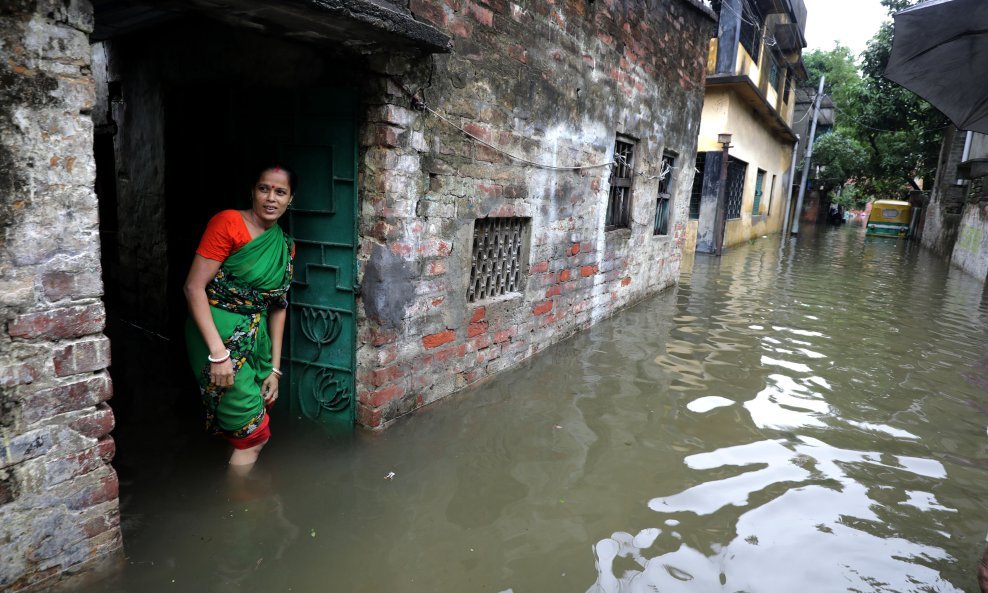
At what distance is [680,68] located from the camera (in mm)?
7555

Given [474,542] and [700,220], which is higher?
[700,220]

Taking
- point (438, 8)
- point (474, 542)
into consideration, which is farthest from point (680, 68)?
point (474, 542)

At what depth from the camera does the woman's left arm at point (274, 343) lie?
2992 millimetres

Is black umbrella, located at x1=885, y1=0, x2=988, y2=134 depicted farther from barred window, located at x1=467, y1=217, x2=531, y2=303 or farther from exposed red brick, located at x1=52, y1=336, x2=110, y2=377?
exposed red brick, located at x1=52, y1=336, x2=110, y2=377

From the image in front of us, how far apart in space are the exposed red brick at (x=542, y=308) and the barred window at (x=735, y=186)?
1131 centimetres

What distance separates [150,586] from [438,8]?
10.7 ft

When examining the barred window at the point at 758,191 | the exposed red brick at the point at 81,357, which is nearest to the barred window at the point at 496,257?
the exposed red brick at the point at 81,357

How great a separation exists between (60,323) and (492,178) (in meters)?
2.82

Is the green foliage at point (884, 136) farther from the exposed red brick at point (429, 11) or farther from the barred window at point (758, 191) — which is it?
the exposed red brick at point (429, 11)

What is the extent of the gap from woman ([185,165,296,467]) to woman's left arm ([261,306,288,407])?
8 cm

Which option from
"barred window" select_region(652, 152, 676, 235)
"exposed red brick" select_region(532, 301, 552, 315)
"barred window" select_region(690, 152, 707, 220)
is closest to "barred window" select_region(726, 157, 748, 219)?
"barred window" select_region(690, 152, 707, 220)

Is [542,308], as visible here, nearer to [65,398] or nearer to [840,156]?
[65,398]

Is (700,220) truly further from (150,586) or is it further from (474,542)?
(150,586)

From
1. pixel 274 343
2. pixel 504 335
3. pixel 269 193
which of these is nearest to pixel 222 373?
pixel 274 343
